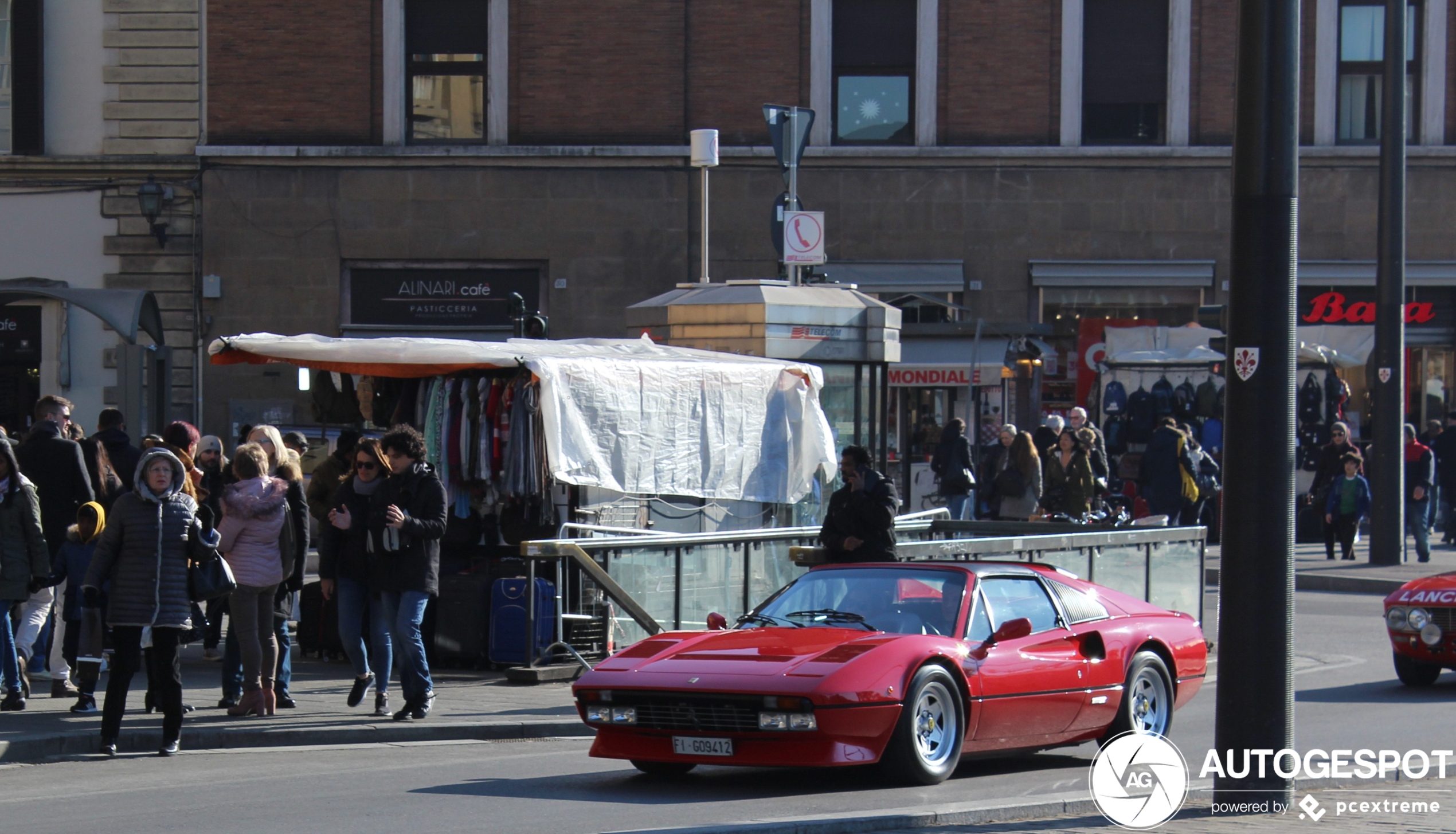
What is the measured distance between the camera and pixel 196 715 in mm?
11102

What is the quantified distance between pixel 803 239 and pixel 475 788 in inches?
422

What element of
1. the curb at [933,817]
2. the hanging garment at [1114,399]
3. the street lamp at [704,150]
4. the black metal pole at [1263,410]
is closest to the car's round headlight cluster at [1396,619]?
the curb at [933,817]

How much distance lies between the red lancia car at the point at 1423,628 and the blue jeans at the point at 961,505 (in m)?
10.1

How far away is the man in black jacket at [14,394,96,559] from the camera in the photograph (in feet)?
38.8

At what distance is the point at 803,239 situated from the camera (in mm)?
18734

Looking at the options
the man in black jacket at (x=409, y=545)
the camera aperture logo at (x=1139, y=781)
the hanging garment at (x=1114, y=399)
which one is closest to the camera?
the camera aperture logo at (x=1139, y=781)

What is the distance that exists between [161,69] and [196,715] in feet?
65.7

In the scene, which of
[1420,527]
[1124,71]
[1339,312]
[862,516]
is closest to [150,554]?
[862,516]

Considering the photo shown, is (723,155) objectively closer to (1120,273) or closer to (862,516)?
(1120,273)

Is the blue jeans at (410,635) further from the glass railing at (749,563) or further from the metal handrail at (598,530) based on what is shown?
the metal handrail at (598,530)

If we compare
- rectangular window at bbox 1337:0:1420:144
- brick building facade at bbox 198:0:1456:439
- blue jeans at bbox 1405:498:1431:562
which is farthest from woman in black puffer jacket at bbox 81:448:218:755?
rectangular window at bbox 1337:0:1420:144

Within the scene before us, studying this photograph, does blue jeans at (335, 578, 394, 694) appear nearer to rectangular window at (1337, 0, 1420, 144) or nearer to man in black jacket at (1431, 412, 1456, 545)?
man in black jacket at (1431, 412, 1456, 545)

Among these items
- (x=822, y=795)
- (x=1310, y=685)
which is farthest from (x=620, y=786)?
(x=1310, y=685)

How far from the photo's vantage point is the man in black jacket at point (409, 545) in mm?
10797
